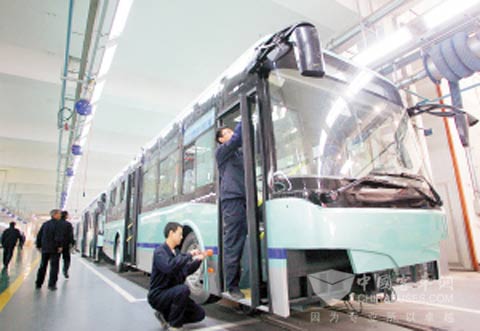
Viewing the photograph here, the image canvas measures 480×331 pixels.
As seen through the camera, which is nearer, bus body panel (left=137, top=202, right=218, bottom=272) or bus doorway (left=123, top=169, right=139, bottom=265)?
bus body panel (left=137, top=202, right=218, bottom=272)

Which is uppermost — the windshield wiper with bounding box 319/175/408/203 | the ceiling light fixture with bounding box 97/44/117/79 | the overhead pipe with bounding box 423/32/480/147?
the ceiling light fixture with bounding box 97/44/117/79

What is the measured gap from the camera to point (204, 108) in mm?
4348

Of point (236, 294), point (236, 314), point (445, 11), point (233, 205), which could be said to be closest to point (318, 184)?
point (233, 205)

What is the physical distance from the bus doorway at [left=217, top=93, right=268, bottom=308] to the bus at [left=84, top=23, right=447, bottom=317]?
0.04 feet

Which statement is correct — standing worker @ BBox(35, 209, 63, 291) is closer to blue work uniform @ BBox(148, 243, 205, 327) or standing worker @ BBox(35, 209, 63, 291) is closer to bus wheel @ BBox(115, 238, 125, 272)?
bus wheel @ BBox(115, 238, 125, 272)

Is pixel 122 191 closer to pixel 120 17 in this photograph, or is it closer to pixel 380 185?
pixel 120 17

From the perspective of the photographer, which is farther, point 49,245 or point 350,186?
point 49,245

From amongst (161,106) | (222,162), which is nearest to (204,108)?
(222,162)

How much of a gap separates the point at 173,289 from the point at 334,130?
2399 millimetres

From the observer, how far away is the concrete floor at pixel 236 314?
3.43m

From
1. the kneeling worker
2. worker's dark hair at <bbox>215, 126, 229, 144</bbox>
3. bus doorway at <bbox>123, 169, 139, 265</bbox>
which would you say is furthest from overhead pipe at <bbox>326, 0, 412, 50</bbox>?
the kneeling worker

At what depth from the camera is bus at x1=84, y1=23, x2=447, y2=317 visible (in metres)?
2.48

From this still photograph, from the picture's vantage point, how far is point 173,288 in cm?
338

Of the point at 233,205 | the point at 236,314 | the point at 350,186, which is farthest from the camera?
the point at 236,314
